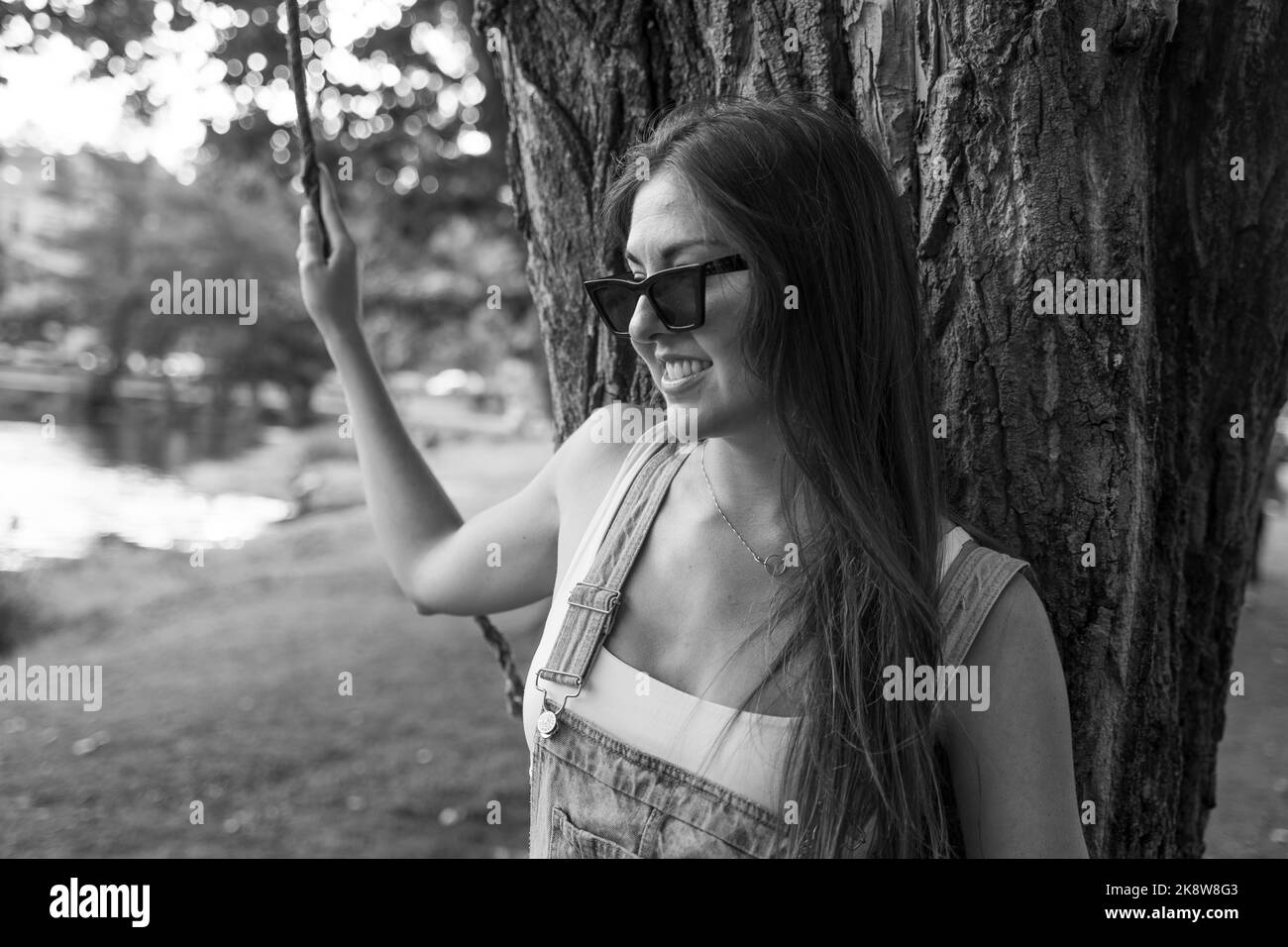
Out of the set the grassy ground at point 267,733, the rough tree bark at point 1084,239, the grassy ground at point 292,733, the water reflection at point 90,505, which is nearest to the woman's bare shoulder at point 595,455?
the rough tree bark at point 1084,239

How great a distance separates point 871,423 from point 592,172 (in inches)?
34.9

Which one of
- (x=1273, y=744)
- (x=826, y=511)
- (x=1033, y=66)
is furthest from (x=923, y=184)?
(x=1273, y=744)

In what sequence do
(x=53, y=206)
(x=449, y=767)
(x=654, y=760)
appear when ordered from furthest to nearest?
(x=53, y=206)
(x=449, y=767)
(x=654, y=760)

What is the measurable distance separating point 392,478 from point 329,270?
0.44m

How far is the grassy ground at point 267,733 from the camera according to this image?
18.5ft

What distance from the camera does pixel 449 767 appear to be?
6375 millimetres

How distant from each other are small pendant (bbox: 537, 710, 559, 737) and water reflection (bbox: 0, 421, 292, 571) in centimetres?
1213

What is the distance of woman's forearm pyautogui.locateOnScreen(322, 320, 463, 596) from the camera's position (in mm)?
1995

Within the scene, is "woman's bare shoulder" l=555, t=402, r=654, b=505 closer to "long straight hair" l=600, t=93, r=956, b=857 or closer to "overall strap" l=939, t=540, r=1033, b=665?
"long straight hair" l=600, t=93, r=956, b=857

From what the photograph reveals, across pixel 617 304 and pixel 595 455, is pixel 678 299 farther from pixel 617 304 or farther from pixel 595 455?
pixel 595 455

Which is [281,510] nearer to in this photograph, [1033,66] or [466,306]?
[466,306]

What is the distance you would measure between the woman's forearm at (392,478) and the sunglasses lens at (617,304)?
1.86 ft

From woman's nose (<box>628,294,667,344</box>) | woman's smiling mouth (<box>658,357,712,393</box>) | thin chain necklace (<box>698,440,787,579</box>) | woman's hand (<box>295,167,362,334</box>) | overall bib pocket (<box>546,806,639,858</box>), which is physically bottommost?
overall bib pocket (<box>546,806,639,858</box>)

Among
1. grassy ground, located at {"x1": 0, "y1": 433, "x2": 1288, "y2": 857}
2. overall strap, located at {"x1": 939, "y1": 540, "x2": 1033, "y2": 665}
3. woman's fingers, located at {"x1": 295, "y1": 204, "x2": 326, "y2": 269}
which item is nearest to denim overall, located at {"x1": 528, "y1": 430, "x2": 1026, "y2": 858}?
overall strap, located at {"x1": 939, "y1": 540, "x2": 1033, "y2": 665}
